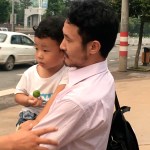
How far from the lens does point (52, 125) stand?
5.01ft

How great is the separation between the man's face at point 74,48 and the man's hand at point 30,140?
0.30 m

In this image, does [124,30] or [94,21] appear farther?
[124,30]

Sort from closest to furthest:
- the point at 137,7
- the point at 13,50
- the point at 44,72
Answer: the point at 44,72 < the point at 13,50 < the point at 137,7

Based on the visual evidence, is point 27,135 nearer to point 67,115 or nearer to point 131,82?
point 67,115

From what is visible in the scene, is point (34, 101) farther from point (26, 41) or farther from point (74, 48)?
point (26, 41)

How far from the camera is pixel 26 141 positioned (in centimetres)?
153

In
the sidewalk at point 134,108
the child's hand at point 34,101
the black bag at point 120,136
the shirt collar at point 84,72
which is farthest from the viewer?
the sidewalk at point 134,108

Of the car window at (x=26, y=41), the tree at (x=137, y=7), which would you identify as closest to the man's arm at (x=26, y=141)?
the tree at (x=137, y=7)

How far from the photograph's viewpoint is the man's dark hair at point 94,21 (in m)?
1.60

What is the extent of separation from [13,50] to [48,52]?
12087mm

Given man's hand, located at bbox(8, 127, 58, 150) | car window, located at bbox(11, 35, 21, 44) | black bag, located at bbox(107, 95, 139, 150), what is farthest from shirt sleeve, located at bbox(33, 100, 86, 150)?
car window, located at bbox(11, 35, 21, 44)

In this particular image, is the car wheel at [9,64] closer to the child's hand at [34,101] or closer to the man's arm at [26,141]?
the child's hand at [34,101]

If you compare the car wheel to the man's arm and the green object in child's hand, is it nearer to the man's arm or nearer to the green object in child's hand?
the green object in child's hand

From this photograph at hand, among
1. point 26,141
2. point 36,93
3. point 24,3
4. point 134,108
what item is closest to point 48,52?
point 36,93
